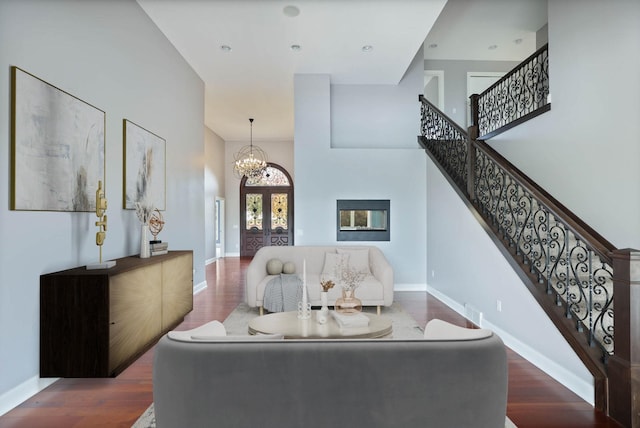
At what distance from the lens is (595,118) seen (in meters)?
3.58

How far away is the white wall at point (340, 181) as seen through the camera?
6.35m

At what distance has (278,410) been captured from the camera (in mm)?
1387

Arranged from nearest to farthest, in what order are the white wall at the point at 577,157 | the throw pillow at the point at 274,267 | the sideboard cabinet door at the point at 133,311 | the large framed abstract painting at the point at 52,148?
1. the large framed abstract painting at the point at 52,148
2. the sideboard cabinet door at the point at 133,311
3. the white wall at the point at 577,157
4. the throw pillow at the point at 274,267

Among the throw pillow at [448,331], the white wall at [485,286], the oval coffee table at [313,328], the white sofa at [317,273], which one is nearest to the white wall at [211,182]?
the white sofa at [317,273]

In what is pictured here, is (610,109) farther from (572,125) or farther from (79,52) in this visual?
(79,52)

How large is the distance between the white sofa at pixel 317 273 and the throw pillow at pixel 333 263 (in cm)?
12

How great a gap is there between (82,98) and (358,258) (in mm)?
3748

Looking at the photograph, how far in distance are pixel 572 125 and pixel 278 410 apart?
425cm

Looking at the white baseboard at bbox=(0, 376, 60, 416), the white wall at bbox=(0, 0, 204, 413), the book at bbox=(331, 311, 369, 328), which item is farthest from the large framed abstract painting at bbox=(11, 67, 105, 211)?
the book at bbox=(331, 311, 369, 328)

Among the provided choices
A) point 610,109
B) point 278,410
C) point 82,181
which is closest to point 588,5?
point 610,109

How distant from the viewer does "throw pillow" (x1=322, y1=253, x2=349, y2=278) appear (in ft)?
16.1

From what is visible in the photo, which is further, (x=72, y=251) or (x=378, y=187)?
(x=378, y=187)

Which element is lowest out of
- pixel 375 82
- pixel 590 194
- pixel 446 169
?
pixel 590 194

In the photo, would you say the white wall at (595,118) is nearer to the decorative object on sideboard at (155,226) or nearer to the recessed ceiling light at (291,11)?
the recessed ceiling light at (291,11)
